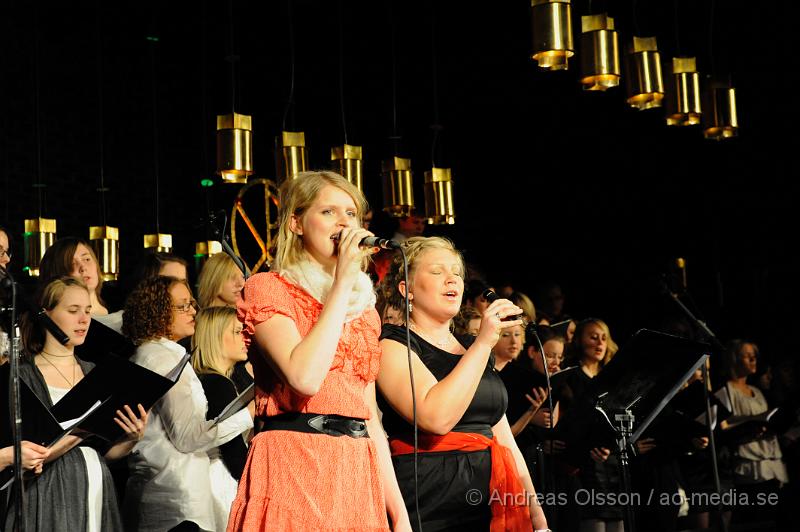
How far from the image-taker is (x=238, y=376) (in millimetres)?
4547

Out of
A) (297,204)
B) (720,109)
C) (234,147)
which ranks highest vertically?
(720,109)

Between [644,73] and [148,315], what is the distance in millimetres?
3157

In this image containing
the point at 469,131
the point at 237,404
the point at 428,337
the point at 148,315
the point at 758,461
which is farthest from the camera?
the point at 469,131

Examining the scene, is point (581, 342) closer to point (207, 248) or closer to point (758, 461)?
point (758, 461)

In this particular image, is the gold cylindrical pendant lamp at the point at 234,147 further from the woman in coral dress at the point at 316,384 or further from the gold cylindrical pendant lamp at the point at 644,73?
the woman in coral dress at the point at 316,384

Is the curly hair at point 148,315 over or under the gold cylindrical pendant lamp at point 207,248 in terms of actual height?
under

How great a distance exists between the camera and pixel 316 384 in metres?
2.15

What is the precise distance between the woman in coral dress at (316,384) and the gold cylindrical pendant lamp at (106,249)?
5.15 metres

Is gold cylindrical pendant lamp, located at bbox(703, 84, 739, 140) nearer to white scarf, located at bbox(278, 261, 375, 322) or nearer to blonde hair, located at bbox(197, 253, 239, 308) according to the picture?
blonde hair, located at bbox(197, 253, 239, 308)

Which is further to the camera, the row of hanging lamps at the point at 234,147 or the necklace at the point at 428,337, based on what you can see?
the row of hanging lamps at the point at 234,147

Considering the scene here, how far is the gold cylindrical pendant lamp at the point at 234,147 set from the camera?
614cm

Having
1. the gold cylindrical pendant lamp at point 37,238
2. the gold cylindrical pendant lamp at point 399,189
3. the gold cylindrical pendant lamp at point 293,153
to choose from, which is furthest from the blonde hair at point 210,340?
the gold cylindrical pendant lamp at point 37,238

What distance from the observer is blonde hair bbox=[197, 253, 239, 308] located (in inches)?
199

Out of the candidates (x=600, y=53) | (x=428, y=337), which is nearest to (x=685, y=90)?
(x=600, y=53)
